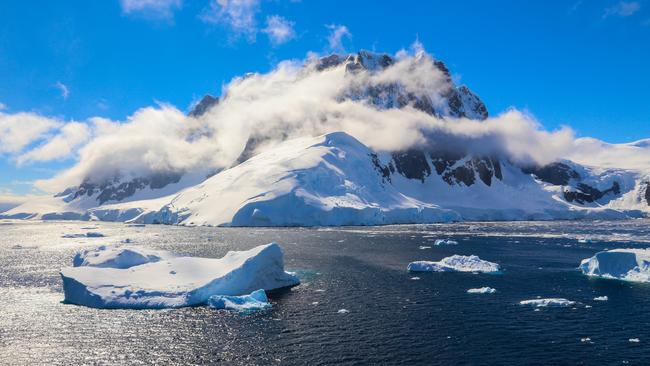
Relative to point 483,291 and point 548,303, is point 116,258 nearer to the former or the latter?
point 483,291

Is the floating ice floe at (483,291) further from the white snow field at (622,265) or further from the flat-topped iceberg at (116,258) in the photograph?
the flat-topped iceberg at (116,258)

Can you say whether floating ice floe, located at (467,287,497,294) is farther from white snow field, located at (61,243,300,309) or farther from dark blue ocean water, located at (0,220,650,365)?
white snow field, located at (61,243,300,309)

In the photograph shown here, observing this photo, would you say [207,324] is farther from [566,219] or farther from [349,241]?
[566,219]

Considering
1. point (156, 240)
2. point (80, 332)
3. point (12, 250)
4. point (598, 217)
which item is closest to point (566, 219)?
point (598, 217)

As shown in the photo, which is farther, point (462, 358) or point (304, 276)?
point (304, 276)

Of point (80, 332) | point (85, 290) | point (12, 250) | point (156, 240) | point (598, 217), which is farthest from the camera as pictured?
point (598, 217)

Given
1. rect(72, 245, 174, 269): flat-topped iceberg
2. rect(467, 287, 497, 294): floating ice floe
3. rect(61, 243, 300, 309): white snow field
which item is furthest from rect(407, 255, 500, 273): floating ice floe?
rect(72, 245, 174, 269): flat-topped iceberg

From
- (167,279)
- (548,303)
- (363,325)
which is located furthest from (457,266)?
(167,279)
